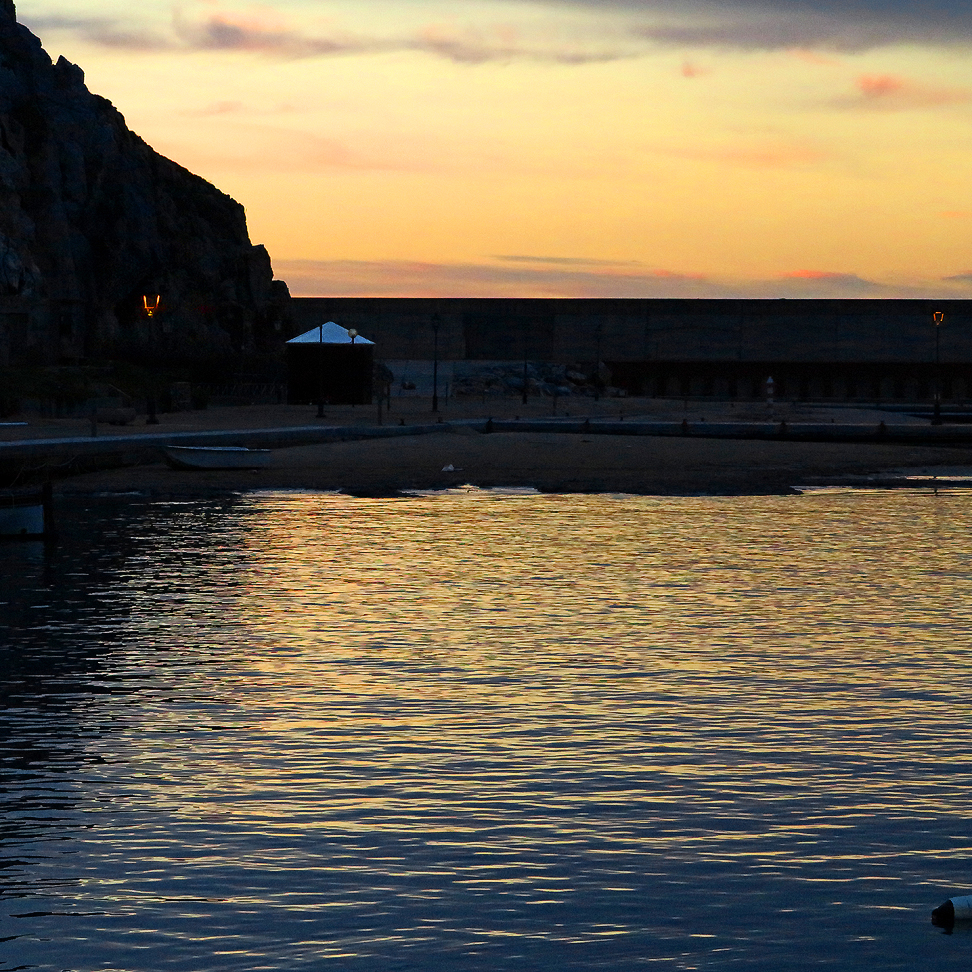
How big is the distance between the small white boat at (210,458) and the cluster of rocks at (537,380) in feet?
224

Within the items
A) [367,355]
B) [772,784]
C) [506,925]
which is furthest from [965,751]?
[367,355]

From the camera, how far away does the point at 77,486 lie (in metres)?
50.2

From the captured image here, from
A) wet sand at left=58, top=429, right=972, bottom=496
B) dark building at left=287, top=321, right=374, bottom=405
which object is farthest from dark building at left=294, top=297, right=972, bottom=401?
wet sand at left=58, top=429, right=972, bottom=496

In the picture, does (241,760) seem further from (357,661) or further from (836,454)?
(836,454)

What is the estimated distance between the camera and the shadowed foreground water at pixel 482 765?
10.4 metres

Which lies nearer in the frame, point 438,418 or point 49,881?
point 49,881

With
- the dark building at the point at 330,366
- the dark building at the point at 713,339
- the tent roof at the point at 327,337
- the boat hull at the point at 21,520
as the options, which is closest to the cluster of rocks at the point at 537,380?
the dark building at the point at 713,339

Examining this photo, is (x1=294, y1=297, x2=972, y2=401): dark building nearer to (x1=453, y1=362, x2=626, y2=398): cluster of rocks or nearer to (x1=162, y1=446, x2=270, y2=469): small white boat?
(x1=453, y1=362, x2=626, y2=398): cluster of rocks

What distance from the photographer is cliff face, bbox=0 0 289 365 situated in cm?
11225

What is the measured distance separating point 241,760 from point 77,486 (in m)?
36.8

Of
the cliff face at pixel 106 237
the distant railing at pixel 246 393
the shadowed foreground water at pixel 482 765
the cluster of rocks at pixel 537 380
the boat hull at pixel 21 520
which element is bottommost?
the shadowed foreground water at pixel 482 765

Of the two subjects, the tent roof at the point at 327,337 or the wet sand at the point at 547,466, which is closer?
the wet sand at the point at 547,466

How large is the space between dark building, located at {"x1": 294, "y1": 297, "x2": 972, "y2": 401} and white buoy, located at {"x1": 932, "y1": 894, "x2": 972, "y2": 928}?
12443 cm

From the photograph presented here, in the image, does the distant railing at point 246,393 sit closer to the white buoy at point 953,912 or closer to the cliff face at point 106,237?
the cliff face at point 106,237
